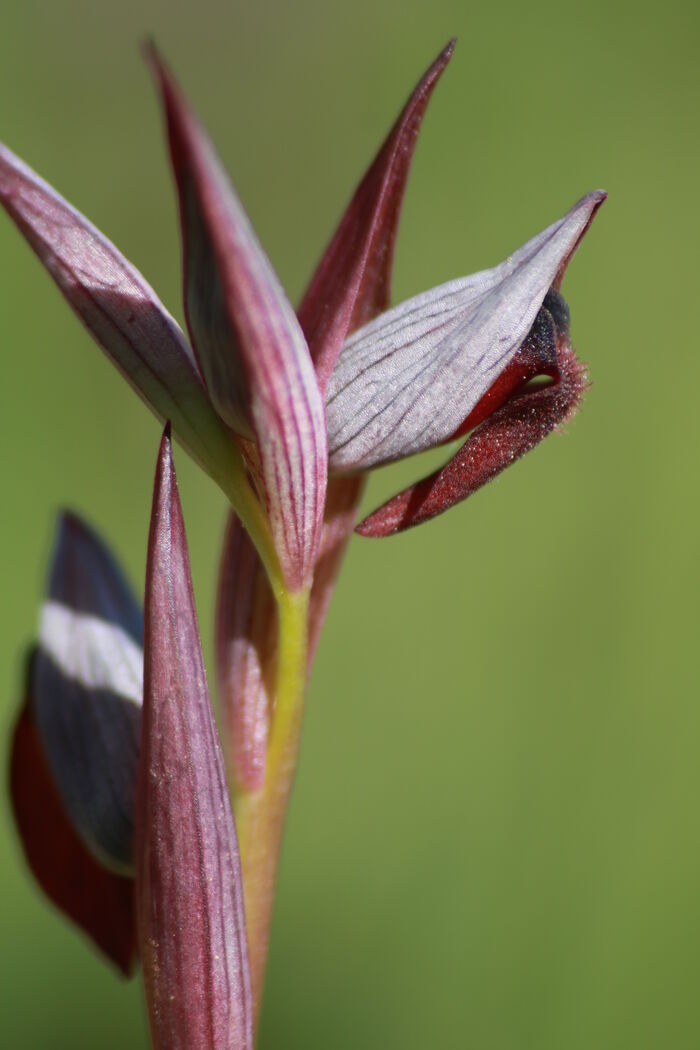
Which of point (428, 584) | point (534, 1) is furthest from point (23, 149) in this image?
point (428, 584)

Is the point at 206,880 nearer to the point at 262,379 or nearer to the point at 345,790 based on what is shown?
the point at 262,379

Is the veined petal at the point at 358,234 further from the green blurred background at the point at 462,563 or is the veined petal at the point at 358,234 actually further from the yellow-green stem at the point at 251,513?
the green blurred background at the point at 462,563

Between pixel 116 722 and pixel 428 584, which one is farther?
pixel 428 584

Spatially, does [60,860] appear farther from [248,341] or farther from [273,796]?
[248,341]

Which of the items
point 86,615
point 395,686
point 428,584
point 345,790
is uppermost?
point 86,615

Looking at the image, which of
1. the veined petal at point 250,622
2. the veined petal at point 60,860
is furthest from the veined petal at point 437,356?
the veined petal at point 60,860

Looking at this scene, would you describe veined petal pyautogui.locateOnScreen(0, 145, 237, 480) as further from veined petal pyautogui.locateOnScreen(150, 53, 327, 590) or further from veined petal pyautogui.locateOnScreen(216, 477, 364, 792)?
veined petal pyautogui.locateOnScreen(216, 477, 364, 792)
